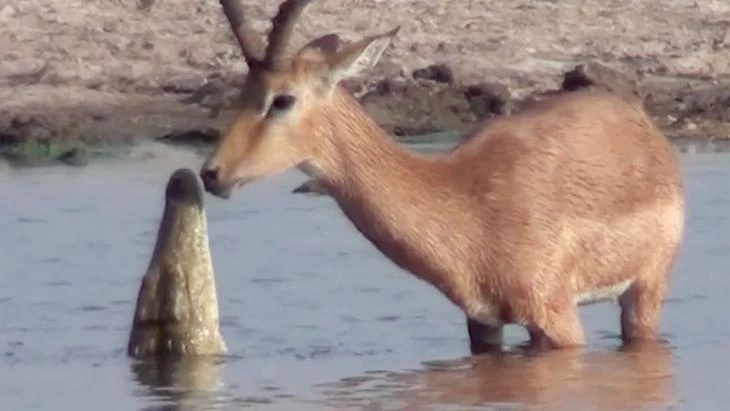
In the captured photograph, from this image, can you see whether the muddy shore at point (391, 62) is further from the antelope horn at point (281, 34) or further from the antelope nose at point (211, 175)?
the antelope nose at point (211, 175)

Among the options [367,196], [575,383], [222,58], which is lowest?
[575,383]

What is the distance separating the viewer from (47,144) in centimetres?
1850

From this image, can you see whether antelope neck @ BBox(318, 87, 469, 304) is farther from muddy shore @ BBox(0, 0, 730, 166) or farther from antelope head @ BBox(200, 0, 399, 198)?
muddy shore @ BBox(0, 0, 730, 166)

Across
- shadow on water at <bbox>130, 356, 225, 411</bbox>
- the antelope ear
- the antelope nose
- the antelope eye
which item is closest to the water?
shadow on water at <bbox>130, 356, 225, 411</bbox>

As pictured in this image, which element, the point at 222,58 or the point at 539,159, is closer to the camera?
the point at 539,159

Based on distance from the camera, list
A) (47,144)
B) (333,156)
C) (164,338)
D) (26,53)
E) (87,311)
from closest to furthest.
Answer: (333,156) < (164,338) < (87,311) < (47,144) < (26,53)

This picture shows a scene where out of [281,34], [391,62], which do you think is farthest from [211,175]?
[391,62]

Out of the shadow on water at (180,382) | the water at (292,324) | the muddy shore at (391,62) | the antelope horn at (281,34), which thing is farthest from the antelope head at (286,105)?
the muddy shore at (391,62)

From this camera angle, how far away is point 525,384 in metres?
10.3

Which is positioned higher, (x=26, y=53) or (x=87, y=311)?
(x=26, y=53)

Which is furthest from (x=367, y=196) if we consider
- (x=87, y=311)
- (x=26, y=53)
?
(x=26, y=53)

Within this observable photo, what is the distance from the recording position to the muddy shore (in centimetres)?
1891

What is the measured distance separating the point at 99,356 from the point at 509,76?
8.96m

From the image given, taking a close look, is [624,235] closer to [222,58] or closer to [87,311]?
[87,311]
